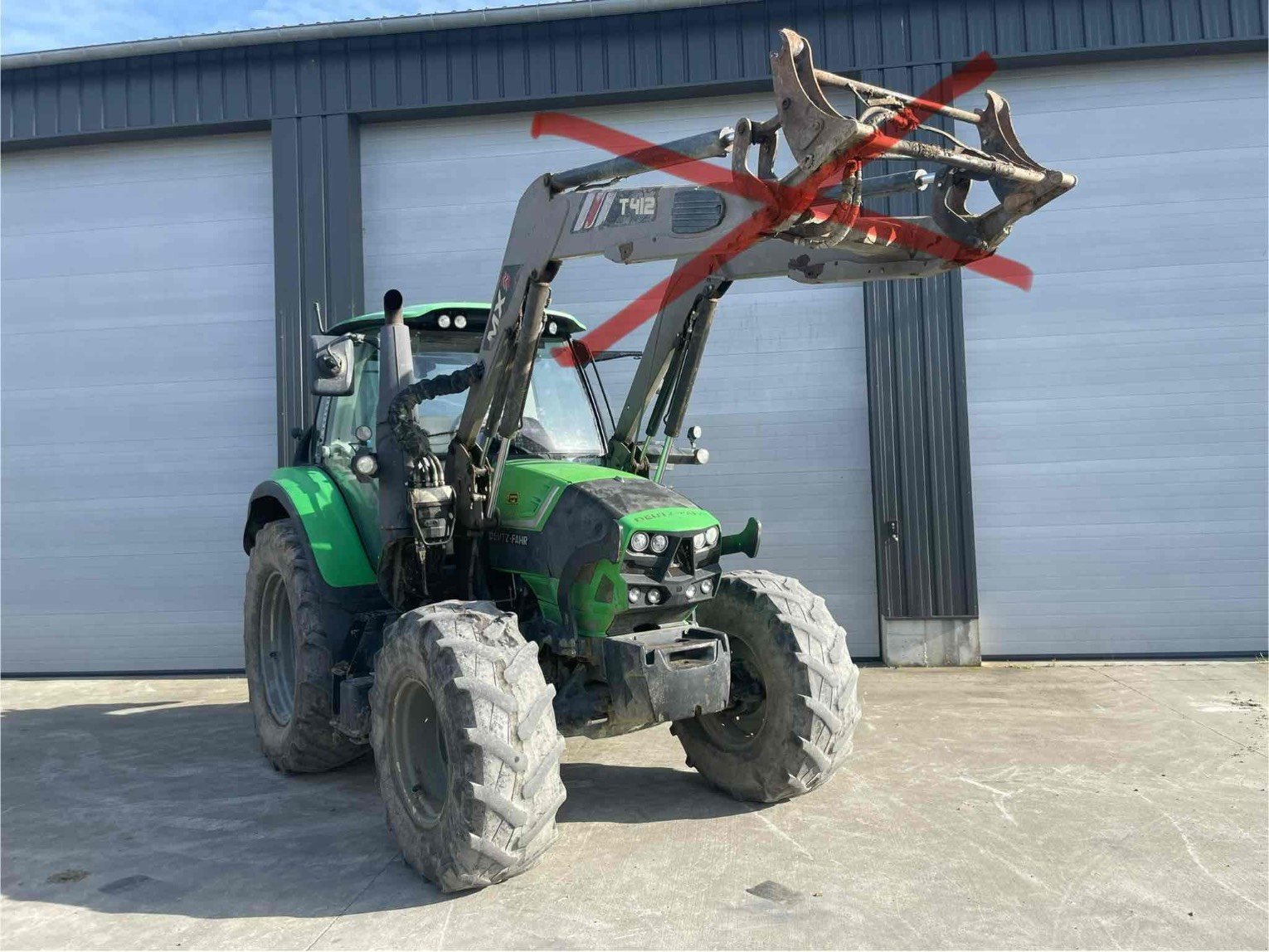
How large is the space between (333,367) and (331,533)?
1.09 m

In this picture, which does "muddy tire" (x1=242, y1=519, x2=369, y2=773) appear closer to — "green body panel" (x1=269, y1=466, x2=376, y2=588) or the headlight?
"green body panel" (x1=269, y1=466, x2=376, y2=588)

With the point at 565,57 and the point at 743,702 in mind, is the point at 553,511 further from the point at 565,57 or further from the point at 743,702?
the point at 565,57

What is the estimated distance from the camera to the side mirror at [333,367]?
4.88 m

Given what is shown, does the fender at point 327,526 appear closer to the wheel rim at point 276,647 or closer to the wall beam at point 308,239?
the wheel rim at point 276,647

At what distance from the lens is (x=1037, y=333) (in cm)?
930

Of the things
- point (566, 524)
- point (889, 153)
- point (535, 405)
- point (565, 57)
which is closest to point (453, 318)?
point (535, 405)

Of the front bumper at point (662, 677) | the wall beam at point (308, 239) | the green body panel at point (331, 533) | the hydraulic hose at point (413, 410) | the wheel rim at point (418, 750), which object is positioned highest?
the wall beam at point (308, 239)

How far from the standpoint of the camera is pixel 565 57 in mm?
9469

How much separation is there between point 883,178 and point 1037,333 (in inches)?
222

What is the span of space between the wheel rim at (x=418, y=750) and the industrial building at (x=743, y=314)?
518 cm

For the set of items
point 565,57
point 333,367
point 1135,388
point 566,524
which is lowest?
point 566,524

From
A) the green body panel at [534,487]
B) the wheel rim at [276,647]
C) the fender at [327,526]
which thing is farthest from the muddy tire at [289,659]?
the green body panel at [534,487]

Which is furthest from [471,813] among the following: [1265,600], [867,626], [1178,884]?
[1265,600]

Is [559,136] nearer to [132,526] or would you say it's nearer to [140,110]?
[140,110]
